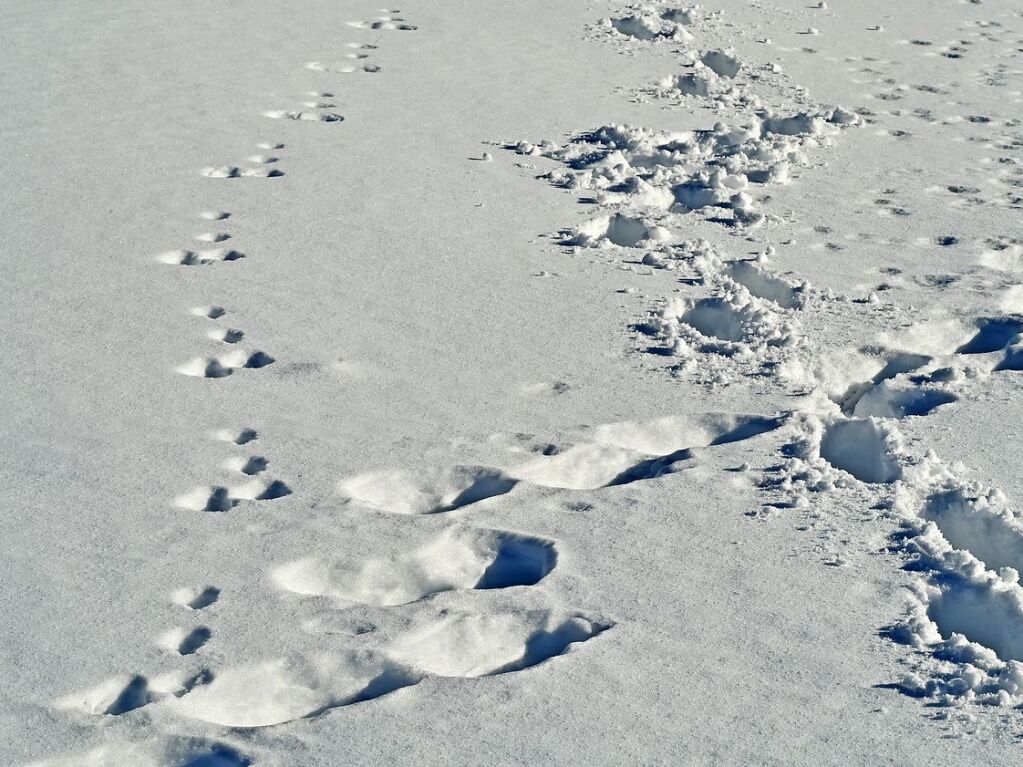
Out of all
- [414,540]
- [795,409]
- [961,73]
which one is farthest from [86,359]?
[961,73]

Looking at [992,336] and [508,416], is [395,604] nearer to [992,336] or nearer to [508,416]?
[508,416]

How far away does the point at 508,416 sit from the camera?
145 inches

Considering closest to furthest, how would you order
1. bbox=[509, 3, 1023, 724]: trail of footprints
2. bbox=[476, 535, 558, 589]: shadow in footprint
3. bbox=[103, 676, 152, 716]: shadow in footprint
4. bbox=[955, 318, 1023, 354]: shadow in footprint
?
bbox=[103, 676, 152, 716]: shadow in footprint
bbox=[509, 3, 1023, 724]: trail of footprints
bbox=[476, 535, 558, 589]: shadow in footprint
bbox=[955, 318, 1023, 354]: shadow in footprint

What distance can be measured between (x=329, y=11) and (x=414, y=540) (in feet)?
17.9

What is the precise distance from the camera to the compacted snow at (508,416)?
8.69 ft

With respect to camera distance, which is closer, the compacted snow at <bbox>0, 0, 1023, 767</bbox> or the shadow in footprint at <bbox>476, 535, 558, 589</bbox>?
the compacted snow at <bbox>0, 0, 1023, 767</bbox>

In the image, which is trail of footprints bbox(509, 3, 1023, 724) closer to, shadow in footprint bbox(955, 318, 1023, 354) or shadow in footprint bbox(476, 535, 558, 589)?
shadow in footprint bbox(955, 318, 1023, 354)

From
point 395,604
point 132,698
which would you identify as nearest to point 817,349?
point 395,604

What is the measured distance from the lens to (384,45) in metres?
7.11

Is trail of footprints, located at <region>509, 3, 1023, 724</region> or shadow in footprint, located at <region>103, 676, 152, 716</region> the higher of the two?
trail of footprints, located at <region>509, 3, 1023, 724</region>

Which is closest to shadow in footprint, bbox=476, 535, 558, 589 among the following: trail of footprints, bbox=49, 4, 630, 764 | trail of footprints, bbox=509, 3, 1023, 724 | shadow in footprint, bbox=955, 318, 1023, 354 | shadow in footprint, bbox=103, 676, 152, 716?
trail of footprints, bbox=49, 4, 630, 764

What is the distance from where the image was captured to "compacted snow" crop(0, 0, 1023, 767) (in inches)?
104

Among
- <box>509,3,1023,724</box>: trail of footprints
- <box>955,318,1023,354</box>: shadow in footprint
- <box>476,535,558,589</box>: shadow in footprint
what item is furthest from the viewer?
<box>955,318,1023,354</box>: shadow in footprint

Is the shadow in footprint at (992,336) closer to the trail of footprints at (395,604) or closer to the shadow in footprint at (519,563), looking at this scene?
the trail of footprints at (395,604)
